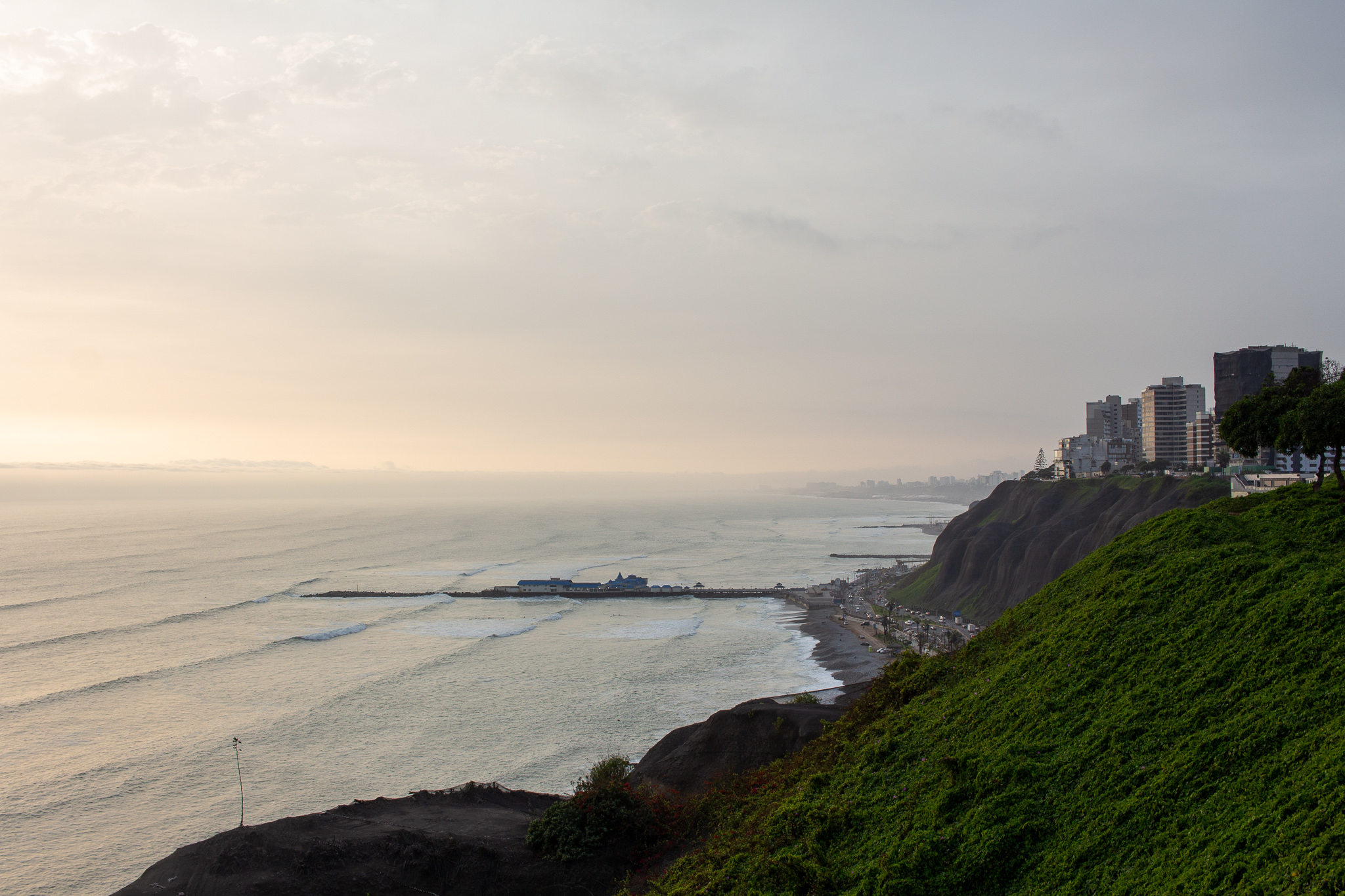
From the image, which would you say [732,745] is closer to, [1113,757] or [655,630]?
[1113,757]

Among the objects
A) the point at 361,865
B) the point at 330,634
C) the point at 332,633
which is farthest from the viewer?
the point at 332,633

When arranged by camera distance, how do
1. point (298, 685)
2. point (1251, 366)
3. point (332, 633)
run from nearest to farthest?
point (298, 685)
point (332, 633)
point (1251, 366)

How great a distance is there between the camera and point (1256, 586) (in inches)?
663

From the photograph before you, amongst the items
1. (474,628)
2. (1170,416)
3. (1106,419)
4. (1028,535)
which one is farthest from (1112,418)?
(474,628)

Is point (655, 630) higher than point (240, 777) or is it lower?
lower

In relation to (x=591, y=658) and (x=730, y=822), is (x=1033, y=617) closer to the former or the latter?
(x=730, y=822)

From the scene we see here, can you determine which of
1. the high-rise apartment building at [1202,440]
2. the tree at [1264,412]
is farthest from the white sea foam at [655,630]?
the high-rise apartment building at [1202,440]

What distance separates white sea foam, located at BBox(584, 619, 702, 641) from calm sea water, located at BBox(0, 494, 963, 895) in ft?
1.55

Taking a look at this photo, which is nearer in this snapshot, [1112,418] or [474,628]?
[474,628]

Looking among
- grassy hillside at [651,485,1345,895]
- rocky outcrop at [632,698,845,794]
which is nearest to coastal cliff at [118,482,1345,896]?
grassy hillside at [651,485,1345,895]

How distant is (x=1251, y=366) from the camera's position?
359 ft

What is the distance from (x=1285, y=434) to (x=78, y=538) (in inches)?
6956

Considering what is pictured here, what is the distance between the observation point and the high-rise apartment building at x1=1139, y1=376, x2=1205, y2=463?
13200 cm

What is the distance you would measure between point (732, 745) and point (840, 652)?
3834cm
